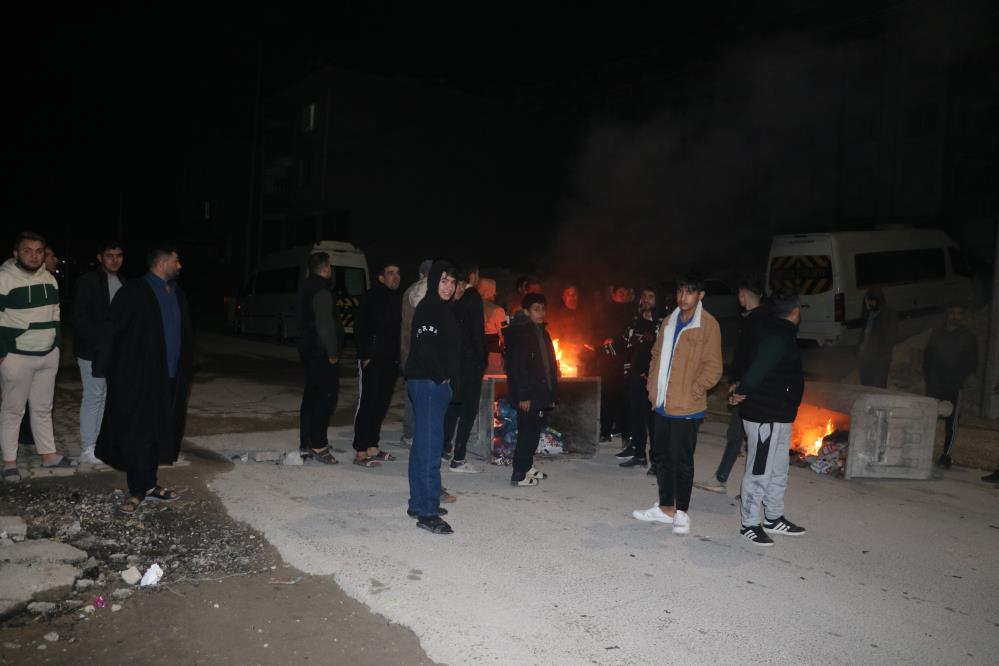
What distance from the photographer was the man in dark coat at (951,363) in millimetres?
7266

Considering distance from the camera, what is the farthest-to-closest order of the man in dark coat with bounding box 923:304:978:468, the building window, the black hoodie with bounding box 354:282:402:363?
the building window, the man in dark coat with bounding box 923:304:978:468, the black hoodie with bounding box 354:282:402:363

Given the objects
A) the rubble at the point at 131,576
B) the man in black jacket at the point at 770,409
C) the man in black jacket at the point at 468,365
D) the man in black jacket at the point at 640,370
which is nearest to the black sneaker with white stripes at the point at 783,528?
the man in black jacket at the point at 770,409

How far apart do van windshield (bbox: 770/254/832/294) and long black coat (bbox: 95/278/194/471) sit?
10.5 metres

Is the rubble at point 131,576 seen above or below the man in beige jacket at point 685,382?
below

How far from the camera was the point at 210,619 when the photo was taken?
333 centimetres

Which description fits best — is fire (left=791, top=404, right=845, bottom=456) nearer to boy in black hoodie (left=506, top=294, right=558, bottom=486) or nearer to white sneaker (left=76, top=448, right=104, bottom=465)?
boy in black hoodie (left=506, top=294, right=558, bottom=486)

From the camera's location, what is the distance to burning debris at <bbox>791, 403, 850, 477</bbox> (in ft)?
22.2

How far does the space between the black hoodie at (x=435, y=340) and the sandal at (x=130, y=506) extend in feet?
6.28

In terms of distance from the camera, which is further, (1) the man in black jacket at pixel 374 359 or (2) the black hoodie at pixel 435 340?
(1) the man in black jacket at pixel 374 359

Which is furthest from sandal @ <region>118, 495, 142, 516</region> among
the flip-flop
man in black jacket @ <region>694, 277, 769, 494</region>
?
man in black jacket @ <region>694, 277, 769, 494</region>

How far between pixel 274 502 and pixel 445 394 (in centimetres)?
150

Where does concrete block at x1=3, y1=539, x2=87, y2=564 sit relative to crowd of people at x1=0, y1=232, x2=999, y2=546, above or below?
below

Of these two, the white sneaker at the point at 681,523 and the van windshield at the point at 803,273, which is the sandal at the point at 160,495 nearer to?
the white sneaker at the point at 681,523

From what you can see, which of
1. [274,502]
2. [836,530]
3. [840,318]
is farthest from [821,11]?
[274,502]
